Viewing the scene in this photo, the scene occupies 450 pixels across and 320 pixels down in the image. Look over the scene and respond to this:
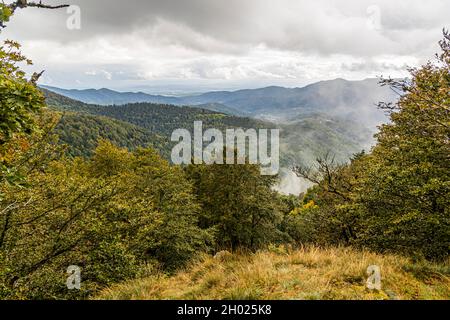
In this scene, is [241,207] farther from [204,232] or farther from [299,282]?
[299,282]

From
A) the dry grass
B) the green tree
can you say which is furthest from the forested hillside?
the green tree

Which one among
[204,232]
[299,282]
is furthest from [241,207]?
[299,282]

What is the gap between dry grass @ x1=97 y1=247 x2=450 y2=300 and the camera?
6.00 m

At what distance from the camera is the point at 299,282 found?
642 centimetres

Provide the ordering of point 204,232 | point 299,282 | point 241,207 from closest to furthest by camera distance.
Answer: point 299,282 < point 204,232 < point 241,207

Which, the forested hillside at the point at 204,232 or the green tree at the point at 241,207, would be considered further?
the green tree at the point at 241,207

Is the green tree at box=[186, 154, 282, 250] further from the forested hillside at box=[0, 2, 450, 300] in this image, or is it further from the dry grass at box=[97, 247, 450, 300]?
the dry grass at box=[97, 247, 450, 300]

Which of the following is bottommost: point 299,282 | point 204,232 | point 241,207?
point 204,232

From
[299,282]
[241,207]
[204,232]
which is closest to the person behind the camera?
[299,282]

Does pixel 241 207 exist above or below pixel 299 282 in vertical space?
below

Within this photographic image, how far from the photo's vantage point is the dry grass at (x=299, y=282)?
19.7 feet

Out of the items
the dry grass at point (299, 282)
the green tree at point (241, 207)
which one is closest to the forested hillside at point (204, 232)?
the dry grass at point (299, 282)

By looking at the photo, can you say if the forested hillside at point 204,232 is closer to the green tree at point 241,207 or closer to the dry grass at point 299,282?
the dry grass at point 299,282
